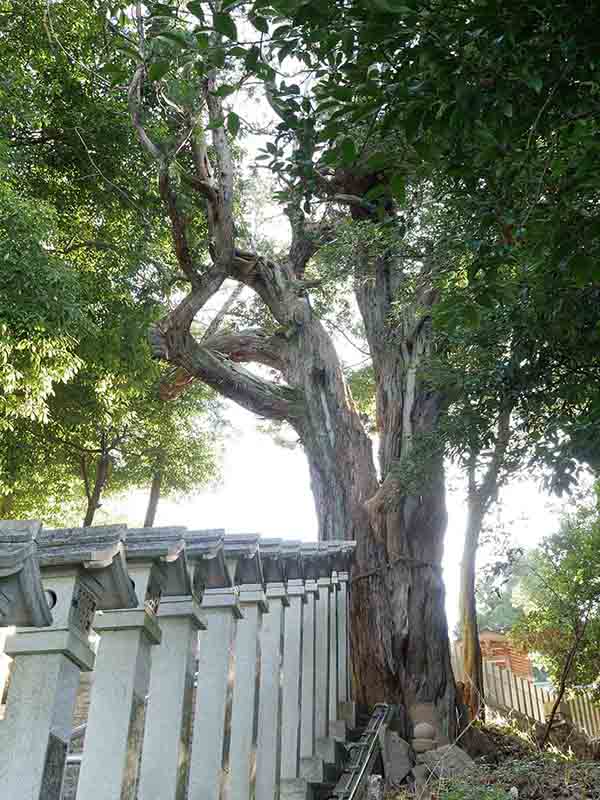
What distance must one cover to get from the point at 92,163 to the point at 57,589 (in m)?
6.86

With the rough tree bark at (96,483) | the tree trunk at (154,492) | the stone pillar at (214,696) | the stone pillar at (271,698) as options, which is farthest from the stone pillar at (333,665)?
the tree trunk at (154,492)

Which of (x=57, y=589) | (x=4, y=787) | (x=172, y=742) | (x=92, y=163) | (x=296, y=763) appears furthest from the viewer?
(x=92, y=163)

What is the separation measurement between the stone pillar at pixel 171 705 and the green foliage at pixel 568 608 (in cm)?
723

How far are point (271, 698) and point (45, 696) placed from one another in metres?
1.61

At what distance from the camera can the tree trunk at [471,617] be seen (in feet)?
26.7

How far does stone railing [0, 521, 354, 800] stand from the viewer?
139 centimetres

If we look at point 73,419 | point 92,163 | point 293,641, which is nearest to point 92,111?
point 92,163

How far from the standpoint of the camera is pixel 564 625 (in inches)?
351

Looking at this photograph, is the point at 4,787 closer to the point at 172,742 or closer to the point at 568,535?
the point at 172,742

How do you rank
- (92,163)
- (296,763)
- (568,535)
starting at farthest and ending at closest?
1. (568,535)
2. (92,163)
3. (296,763)

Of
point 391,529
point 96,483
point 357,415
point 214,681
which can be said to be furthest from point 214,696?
point 96,483

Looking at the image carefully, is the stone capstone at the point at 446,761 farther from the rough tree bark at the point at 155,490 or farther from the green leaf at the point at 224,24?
the rough tree bark at the point at 155,490

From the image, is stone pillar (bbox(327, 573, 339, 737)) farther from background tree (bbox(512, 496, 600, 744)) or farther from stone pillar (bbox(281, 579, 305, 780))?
background tree (bbox(512, 496, 600, 744))

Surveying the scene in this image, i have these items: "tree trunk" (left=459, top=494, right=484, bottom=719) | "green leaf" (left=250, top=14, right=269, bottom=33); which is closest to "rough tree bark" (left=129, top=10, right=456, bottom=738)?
"tree trunk" (left=459, top=494, right=484, bottom=719)
